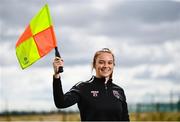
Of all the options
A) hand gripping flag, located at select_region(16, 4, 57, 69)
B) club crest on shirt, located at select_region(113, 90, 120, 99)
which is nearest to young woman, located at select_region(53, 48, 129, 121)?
club crest on shirt, located at select_region(113, 90, 120, 99)

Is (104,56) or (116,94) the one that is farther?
(116,94)

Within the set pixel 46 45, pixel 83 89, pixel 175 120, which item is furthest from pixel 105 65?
pixel 175 120

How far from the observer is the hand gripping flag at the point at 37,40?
15.6 feet

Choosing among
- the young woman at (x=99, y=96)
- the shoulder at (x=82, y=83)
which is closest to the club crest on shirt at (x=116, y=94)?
the young woman at (x=99, y=96)

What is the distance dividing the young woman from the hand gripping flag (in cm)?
46

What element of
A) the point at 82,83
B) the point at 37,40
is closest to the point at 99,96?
the point at 82,83

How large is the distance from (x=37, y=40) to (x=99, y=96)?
2.68 ft

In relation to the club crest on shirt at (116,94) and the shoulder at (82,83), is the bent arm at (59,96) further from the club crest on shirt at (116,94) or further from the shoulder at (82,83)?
the club crest on shirt at (116,94)

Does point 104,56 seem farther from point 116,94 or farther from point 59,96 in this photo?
point 59,96

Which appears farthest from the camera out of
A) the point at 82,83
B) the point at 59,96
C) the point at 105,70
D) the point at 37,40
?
the point at 37,40

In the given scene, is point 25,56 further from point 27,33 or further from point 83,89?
point 83,89

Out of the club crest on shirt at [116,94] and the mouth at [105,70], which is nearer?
the mouth at [105,70]

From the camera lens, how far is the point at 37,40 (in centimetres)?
489

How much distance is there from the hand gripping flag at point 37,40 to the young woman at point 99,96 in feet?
1.52
